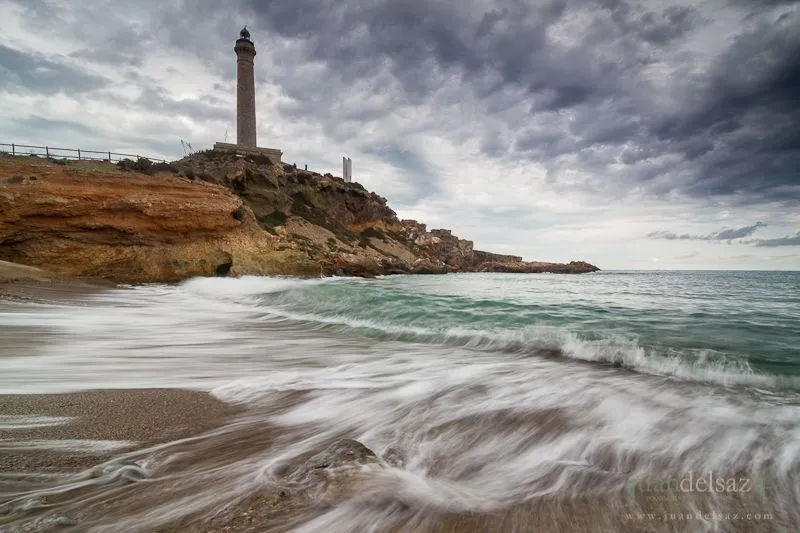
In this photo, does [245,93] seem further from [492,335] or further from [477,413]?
[477,413]

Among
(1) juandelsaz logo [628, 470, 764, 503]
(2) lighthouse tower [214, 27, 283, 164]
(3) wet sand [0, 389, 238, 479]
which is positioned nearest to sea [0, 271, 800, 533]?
(1) juandelsaz logo [628, 470, 764, 503]

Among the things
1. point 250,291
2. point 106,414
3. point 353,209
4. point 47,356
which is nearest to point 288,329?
point 47,356

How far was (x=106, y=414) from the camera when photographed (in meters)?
2.62

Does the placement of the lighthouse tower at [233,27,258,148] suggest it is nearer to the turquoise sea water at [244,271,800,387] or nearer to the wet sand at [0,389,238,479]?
the turquoise sea water at [244,271,800,387]

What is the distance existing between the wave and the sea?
37 mm

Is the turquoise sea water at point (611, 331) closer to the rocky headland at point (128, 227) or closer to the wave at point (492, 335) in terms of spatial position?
the wave at point (492, 335)

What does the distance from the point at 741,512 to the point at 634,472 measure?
17.8 inches

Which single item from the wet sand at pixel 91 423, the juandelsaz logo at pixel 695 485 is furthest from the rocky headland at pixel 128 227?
the juandelsaz logo at pixel 695 485

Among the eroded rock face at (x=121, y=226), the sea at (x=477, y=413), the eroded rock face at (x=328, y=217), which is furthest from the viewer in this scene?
the eroded rock face at (x=328, y=217)

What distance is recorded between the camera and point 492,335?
5.90 m

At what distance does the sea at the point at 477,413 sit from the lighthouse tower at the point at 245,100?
136ft

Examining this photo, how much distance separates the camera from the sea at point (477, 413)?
5.51ft

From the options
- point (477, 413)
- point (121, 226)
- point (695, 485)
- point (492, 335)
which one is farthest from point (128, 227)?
point (695, 485)

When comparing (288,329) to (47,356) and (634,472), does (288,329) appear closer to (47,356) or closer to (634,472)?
(47,356)
